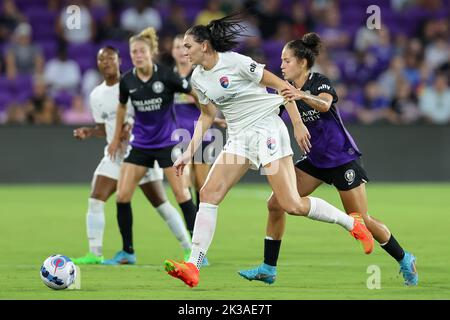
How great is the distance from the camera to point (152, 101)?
32.1 ft

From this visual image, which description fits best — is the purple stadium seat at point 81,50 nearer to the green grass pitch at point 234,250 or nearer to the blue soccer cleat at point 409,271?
the green grass pitch at point 234,250

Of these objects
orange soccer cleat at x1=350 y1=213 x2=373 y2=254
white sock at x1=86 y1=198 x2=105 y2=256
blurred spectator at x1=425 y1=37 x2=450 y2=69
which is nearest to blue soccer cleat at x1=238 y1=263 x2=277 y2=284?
orange soccer cleat at x1=350 y1=213 x2=373 y2=254

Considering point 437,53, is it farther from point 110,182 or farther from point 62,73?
point 110,182

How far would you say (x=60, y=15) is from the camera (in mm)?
20500

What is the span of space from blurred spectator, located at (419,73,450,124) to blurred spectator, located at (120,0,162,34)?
527 centimetres

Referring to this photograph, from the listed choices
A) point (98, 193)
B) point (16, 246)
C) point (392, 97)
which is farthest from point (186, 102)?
point (392, 97)

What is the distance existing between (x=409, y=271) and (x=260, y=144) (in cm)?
153

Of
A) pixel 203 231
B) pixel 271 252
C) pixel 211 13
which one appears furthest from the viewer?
pixel 211 13

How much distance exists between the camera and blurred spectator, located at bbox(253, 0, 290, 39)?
2108cm

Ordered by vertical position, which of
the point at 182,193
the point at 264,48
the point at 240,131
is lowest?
the point at 182,193

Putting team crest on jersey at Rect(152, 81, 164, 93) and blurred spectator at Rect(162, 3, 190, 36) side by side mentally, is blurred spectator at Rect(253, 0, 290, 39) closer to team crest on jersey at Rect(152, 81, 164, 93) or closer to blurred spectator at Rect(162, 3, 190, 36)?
blurred spectator at Rect(162, 3, 190, 36)

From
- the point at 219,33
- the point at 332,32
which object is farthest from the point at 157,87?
the point at 332,32

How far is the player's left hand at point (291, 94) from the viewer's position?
25.1 ft
